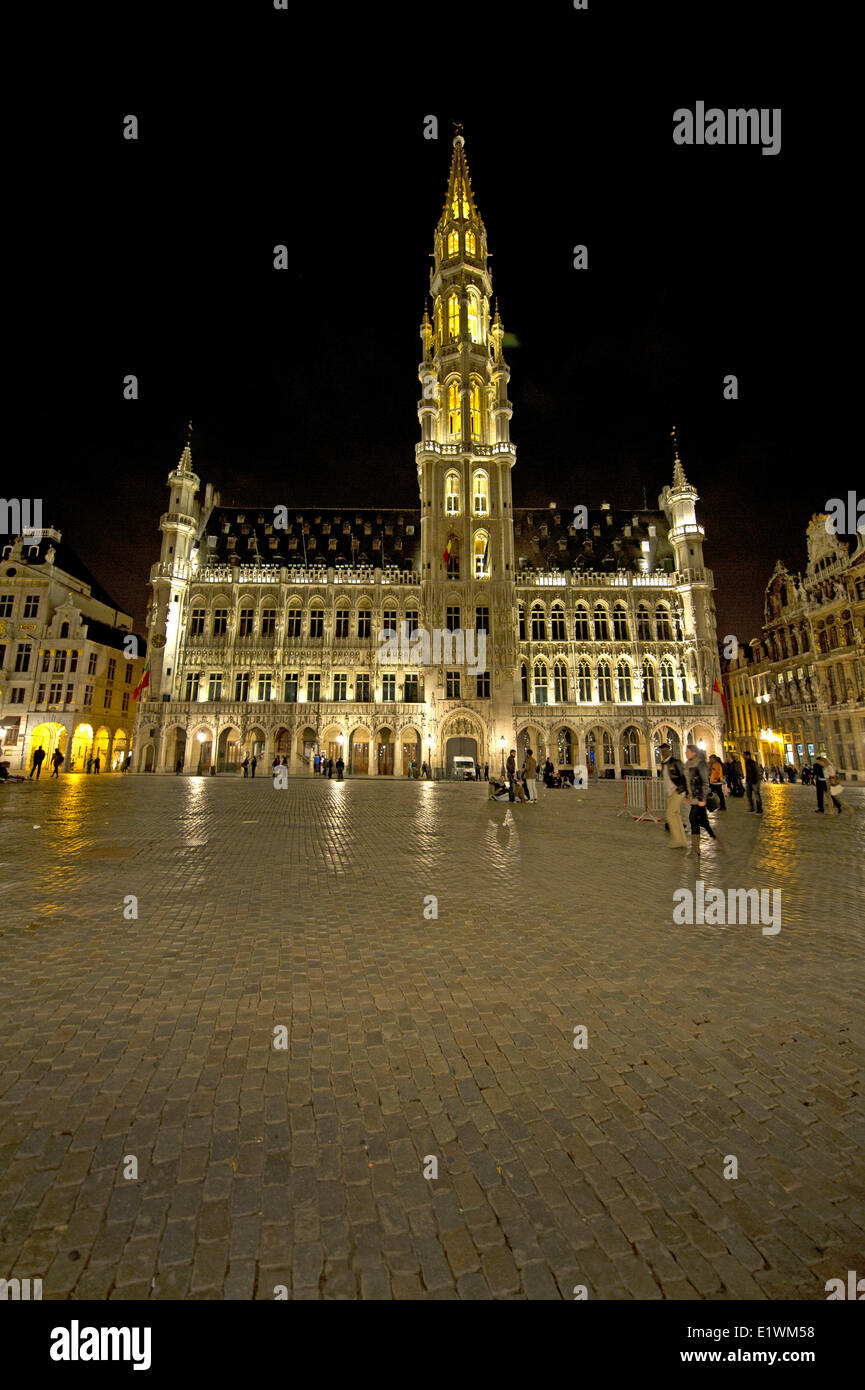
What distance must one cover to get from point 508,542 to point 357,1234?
45.4 meters

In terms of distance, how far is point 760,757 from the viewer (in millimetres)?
50969

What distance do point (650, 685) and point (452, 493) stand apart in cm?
2297

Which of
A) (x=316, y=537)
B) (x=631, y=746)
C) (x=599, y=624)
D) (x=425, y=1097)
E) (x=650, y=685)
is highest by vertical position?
(x=316, y=537)

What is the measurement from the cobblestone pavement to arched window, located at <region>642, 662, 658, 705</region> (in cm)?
4078

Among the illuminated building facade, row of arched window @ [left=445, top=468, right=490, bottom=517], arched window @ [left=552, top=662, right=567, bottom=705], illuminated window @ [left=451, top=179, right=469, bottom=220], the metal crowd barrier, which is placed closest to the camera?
the metal crowd barrier

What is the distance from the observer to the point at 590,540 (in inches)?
2008

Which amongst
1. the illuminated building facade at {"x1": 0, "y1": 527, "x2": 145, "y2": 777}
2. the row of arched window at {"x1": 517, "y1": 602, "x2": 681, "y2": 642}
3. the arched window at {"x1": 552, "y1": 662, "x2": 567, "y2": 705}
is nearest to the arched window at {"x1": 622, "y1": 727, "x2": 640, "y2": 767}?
the arched window at {"x1": 552, "y1": 662, "x2": 567, "y2": 705}

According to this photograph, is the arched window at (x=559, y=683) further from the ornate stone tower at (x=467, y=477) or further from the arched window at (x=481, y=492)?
the arched window at (x=481, y=492)

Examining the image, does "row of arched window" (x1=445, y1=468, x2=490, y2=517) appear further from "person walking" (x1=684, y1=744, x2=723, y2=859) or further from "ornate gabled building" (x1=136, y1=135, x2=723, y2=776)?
"person walking" (x1=684, y1=744, x2=723, y2=859)

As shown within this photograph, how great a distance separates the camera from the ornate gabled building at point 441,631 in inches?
1663

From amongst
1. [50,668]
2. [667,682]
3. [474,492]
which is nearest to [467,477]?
[474,492]

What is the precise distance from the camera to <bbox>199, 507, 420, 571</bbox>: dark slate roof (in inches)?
1901

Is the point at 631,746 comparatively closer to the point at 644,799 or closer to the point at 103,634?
the point at 644,799

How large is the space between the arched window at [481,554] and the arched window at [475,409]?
884cm
